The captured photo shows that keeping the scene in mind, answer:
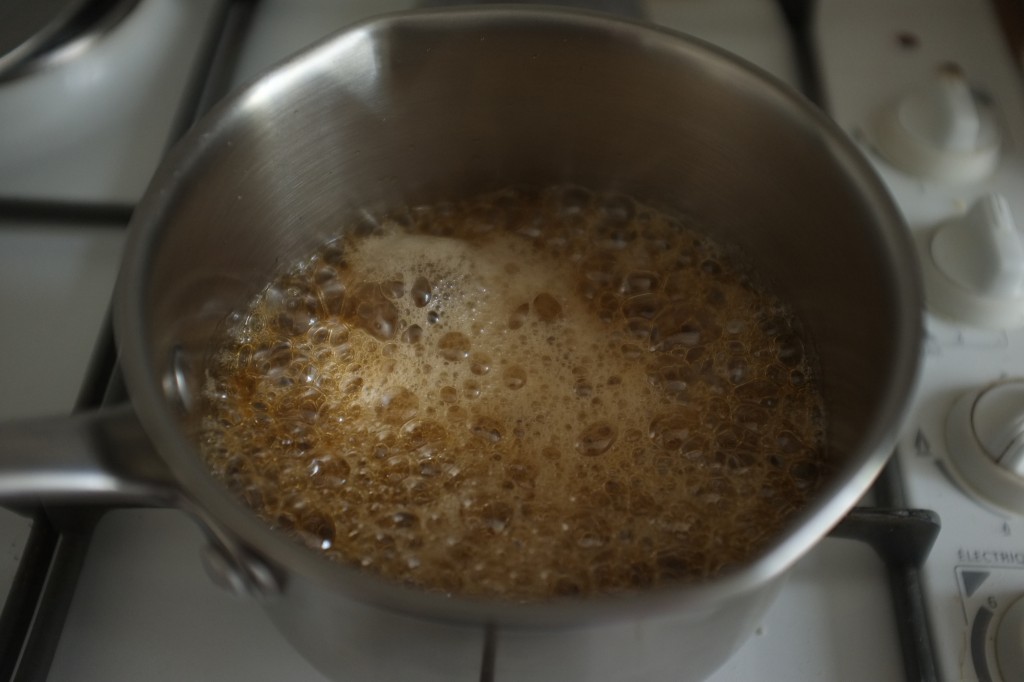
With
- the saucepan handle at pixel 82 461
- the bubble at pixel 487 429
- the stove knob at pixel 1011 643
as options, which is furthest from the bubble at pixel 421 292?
the stove knob at pixel 1011 643

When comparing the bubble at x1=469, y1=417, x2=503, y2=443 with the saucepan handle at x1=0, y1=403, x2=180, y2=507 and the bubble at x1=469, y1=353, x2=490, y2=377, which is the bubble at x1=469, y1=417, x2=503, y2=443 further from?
the saucepan handle at x1=0, y1=403, x2=180, y2=507

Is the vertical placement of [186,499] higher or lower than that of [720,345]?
higher

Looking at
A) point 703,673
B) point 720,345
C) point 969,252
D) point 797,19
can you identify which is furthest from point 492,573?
point 797,19

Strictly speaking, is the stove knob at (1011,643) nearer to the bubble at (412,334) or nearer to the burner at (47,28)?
the bubble at (412,334)

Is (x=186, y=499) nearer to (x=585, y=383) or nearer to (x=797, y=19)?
(x=585, y=383)

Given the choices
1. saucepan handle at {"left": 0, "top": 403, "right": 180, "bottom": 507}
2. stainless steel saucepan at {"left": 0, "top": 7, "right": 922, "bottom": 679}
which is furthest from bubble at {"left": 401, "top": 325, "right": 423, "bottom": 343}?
saucepan handle at {"left": 0, "top": 403, "right": 180, "bottom": 507}

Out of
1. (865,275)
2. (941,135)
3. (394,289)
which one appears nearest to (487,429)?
(394,289)

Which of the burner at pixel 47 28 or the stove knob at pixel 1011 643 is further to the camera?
the burner at pixel 47 28
